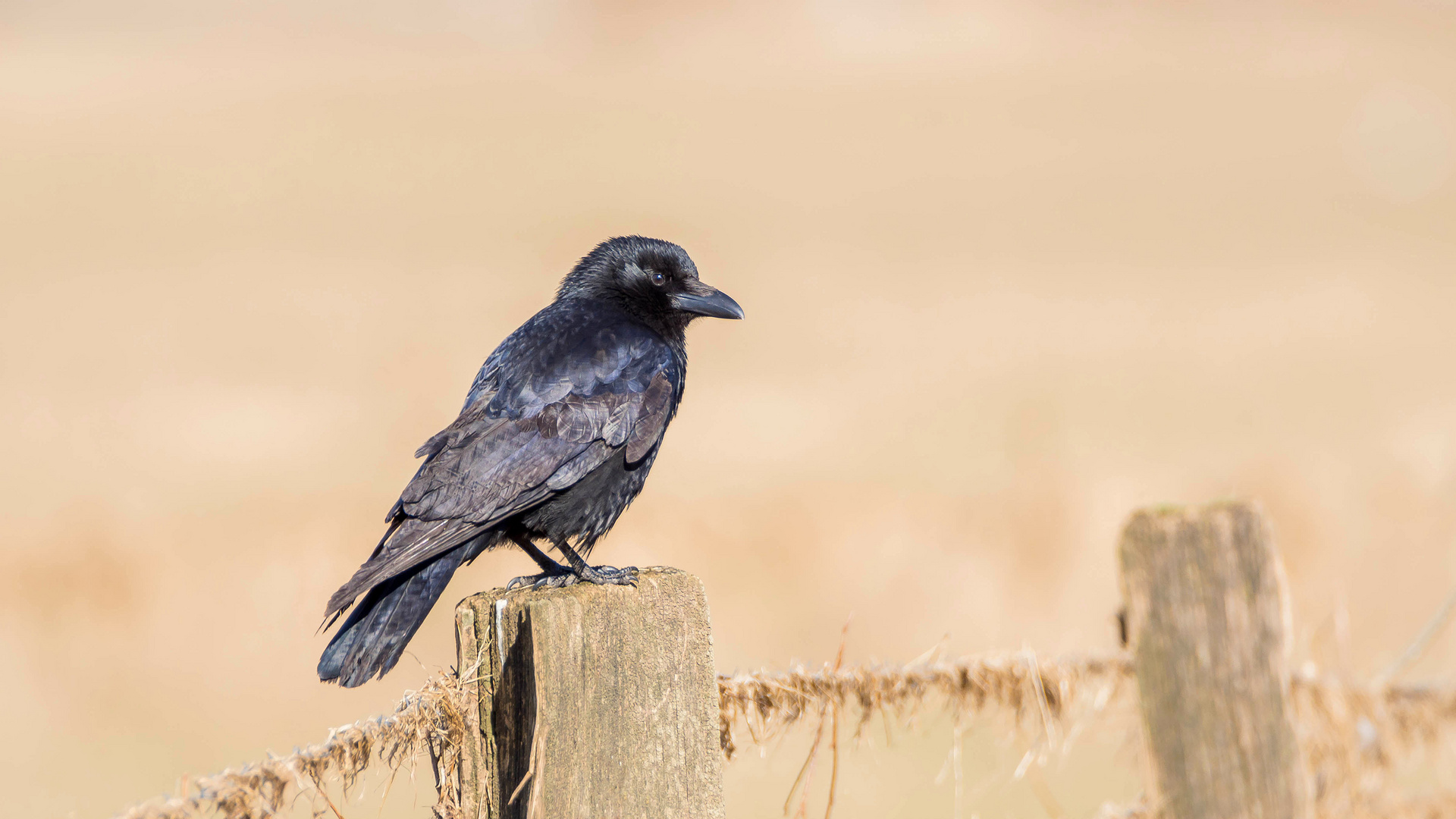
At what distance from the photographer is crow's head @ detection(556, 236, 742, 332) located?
15.8ft

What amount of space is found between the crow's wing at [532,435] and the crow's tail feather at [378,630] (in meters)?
0.11

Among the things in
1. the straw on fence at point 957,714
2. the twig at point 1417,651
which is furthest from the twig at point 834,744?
the twig at point 1417,651

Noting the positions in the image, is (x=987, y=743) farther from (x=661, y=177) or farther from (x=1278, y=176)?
(x=1278, y=176)

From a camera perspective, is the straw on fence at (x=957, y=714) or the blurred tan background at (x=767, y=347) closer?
the straw on fence at (x=957, y=714)

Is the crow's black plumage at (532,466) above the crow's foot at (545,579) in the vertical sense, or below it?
above

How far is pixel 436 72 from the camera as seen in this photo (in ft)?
139

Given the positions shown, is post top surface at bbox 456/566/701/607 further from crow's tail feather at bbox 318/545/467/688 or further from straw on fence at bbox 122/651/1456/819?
crow's tail feather at bbox 318/545/467/688

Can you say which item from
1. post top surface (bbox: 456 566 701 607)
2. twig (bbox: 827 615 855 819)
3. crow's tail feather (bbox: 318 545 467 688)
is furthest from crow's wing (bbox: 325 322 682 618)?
twig (bbox: 827 615 855 819)

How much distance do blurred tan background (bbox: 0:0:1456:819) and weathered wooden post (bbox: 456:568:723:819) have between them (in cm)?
18

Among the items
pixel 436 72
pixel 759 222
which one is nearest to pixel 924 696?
pixel 759 222

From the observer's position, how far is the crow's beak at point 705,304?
4.79 metres

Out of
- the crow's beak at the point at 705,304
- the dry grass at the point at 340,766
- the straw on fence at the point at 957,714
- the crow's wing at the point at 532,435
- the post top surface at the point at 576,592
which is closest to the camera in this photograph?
the dry grass at the point at 340,766

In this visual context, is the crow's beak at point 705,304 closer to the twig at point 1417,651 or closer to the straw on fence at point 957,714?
the straw on fence at point 957,714

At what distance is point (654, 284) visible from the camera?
15.9 feet
